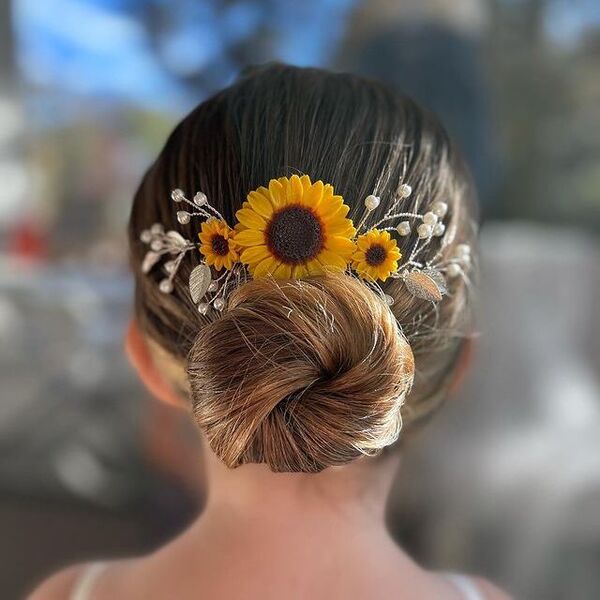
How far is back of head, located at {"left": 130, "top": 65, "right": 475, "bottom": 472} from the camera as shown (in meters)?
0.43

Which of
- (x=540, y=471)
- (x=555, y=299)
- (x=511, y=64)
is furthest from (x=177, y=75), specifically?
(x=540, y=471)

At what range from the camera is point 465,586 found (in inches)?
24.7

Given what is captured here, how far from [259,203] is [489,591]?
1.37 feet

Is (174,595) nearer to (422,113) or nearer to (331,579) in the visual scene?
(331,579)

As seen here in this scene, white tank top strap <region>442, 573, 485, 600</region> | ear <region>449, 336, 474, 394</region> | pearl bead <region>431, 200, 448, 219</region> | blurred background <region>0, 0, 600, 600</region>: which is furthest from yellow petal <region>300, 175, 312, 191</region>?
blurred background <region>0, 0, 600, 600</region>

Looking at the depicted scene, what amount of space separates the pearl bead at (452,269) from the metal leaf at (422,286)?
38 millimetres

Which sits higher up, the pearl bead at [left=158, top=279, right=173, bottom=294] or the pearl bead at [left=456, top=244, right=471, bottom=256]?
the pearl bead at [left=456, top=244, right=471, bottom=256]

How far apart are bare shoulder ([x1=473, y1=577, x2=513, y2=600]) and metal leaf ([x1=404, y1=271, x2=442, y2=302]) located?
30cm

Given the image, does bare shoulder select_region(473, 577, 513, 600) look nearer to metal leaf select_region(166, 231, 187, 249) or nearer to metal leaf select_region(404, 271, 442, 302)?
metal leaf select_region(404, 271, 442, 302)

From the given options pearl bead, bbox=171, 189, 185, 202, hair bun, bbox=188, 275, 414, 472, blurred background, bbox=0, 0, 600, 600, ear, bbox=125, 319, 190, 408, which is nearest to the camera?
hair bun, bbox=188, 275, 414, 472

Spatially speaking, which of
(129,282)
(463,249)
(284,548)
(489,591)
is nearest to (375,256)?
(463,249)

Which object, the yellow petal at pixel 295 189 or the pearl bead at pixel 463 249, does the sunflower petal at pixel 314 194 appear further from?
Result: the pearl bead at pixel 463 249

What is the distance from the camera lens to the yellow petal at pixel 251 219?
49 cm

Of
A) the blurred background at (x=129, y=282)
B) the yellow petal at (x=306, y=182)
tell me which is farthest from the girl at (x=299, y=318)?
the blurred background at (x=129, y=282)
